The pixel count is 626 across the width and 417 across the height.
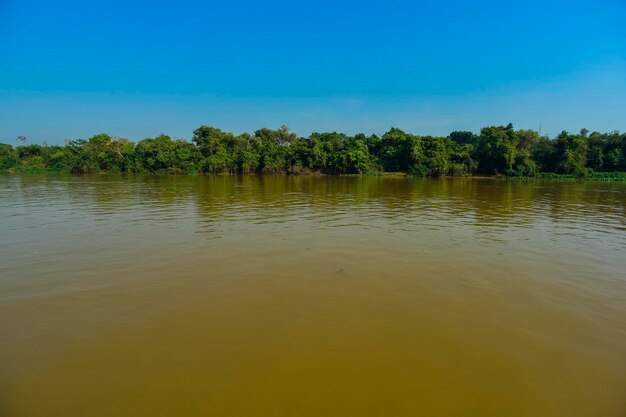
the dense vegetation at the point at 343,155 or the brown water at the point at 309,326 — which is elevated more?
the dense vegetation at the point at 343,155

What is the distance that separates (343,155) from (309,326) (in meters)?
55.2

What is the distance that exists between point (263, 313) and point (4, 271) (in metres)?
5.55

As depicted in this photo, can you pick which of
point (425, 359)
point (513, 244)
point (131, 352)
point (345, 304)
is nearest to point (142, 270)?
point (131, 352)

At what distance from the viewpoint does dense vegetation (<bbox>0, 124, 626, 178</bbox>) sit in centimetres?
5117

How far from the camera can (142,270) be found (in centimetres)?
648

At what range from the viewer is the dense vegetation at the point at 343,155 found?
51166mm

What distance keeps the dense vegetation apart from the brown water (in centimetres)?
4898

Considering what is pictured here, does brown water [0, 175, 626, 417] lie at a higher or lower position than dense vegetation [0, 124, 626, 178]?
lower

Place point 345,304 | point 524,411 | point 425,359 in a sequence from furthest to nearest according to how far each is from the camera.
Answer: point 345,304 → point 425,359 → point 524,411

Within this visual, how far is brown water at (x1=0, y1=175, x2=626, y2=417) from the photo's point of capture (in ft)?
10.1

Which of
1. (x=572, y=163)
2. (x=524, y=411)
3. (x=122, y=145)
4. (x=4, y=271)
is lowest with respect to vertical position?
(x=524, y=411)

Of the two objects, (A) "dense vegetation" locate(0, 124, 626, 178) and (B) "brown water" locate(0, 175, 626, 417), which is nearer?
(B) "brown water" locate(0, 175, 626, 417)

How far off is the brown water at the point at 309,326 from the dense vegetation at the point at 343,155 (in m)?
49.0

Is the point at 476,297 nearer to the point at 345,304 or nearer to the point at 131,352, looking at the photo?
the point at 345,304
